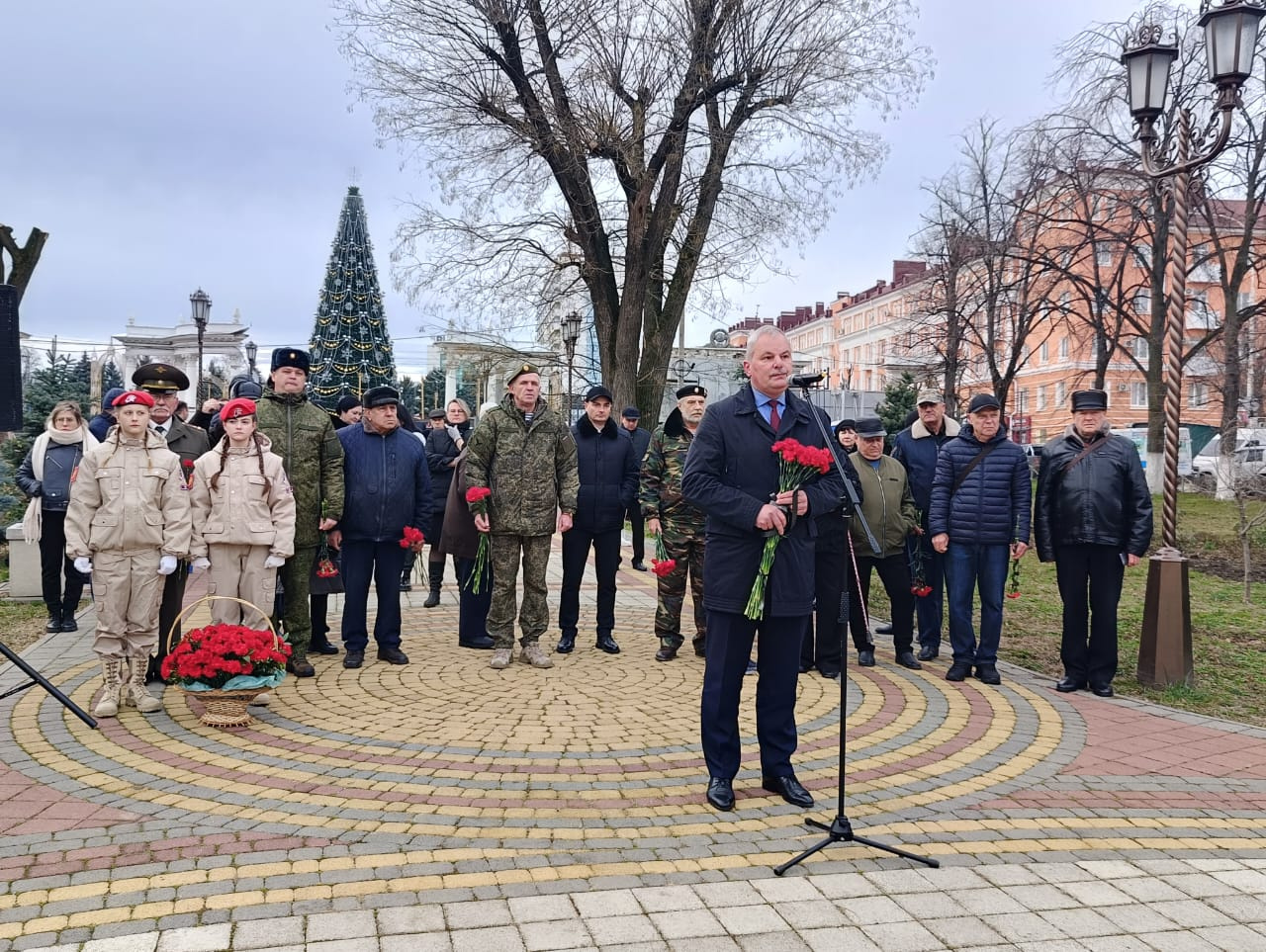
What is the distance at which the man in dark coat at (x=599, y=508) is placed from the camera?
7934 mm

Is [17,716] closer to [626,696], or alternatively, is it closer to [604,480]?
[626,696]

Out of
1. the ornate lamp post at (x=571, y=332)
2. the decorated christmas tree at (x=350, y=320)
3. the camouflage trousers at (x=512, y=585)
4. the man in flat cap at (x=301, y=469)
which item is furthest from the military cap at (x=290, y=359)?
the decorated christmas tree at (x=350, y=320)

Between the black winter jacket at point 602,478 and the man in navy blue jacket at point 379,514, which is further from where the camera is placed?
the black winter jacket at point 602,478

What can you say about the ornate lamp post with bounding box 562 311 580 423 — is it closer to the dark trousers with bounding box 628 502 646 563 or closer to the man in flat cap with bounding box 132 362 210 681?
the dark trousers with bounding box 628 502 646 563

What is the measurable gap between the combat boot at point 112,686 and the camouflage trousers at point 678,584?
3915mm

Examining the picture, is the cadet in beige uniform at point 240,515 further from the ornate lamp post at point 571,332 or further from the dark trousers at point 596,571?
the ornate lamp post at point 571,332

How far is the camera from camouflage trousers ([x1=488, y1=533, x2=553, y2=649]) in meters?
7.33

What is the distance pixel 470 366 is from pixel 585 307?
340cm

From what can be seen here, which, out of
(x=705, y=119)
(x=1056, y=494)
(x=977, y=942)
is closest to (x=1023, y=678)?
(x=1056, y=494)

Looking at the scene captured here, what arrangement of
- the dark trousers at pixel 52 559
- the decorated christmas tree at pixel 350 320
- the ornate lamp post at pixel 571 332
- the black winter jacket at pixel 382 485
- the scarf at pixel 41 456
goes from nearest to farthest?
the black winter jacket at pixel 382 485, the dark trousers at pixel 52 559, the scarf at pixel 41 456, the ornate lamp post at pixel 571 332, the decorated christmas tree at pixel 350 320

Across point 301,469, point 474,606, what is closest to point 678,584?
point 474,606

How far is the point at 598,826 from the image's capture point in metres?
4.13

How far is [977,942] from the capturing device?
3.18m

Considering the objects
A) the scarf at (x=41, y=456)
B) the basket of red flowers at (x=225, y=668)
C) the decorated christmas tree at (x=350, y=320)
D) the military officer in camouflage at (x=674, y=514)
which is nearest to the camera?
the basket of red flowers at (x=225, y=668)
